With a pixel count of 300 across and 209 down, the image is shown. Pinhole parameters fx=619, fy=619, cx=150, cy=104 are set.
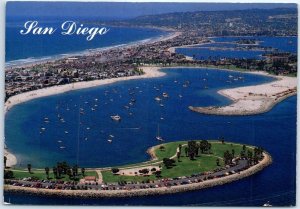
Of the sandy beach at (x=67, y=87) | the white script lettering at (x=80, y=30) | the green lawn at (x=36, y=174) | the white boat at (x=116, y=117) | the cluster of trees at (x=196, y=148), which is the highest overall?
the white script lettering at (x=80, y=30)

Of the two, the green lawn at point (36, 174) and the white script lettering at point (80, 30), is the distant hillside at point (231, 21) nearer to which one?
the white script lettering at point (80, 30)

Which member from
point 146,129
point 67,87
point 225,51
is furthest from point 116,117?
point 225,51

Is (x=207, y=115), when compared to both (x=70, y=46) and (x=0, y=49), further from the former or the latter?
(x=0, y=49)

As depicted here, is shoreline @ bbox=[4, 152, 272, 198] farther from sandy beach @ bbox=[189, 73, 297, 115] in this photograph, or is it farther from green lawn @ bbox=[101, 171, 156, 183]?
sandy beach @ bbox=[189, 73, 297, 115]

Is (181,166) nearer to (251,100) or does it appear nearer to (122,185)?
(122,185)

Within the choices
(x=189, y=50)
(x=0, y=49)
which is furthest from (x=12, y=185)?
(x=189, y=50)

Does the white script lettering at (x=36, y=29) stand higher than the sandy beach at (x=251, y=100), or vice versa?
the white script lettering at (x=36, y=29)

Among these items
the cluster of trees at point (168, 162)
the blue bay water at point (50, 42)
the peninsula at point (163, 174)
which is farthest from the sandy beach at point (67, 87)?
the cluster of trees at point (168, 162)

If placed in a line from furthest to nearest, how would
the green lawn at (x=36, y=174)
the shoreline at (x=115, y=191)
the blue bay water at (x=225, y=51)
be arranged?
the blue bay water at (x=225, y=51)
the green lawn at (x=36, y=174)
the shoreline at (x=115, y=191)
